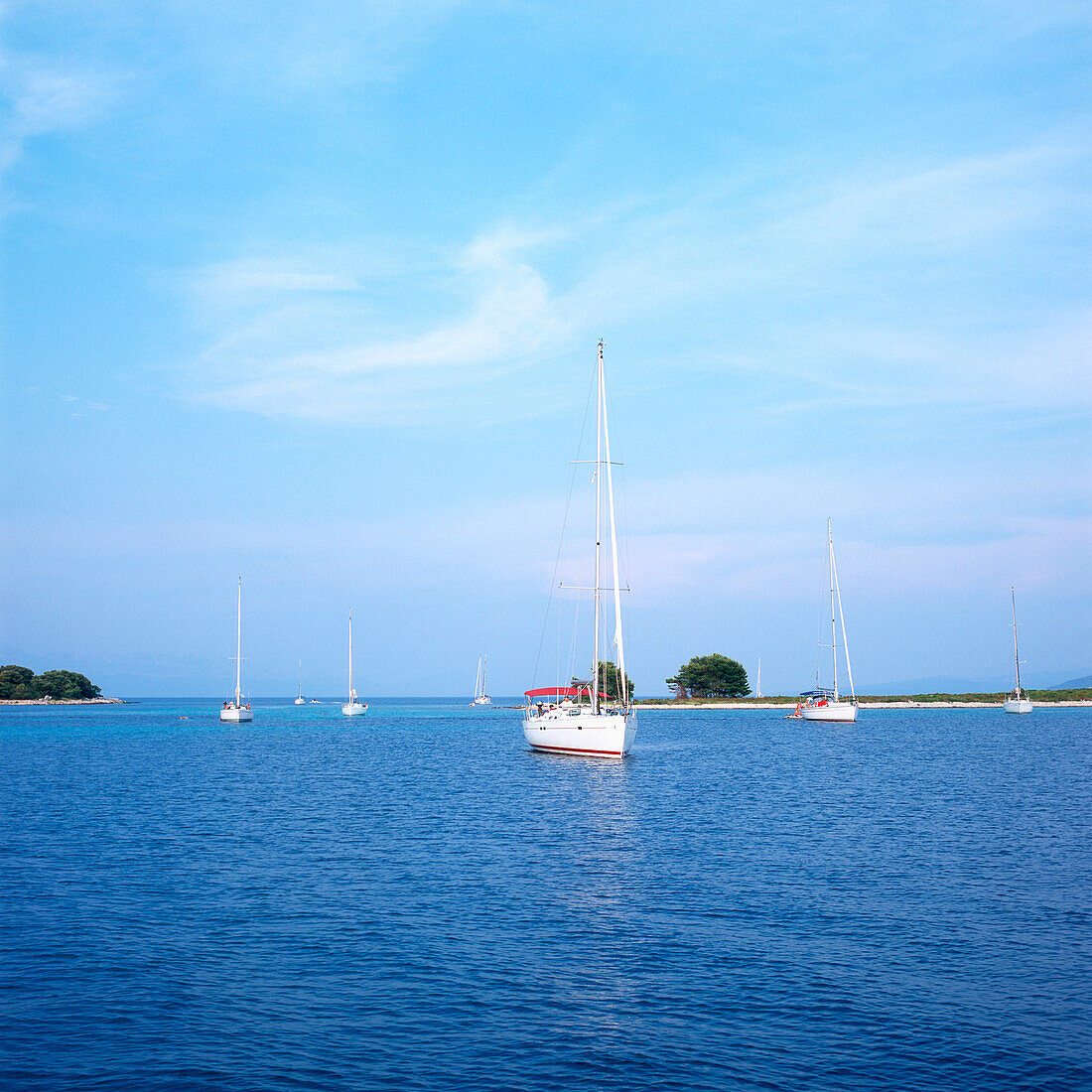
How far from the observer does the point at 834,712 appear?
133125 millimetres

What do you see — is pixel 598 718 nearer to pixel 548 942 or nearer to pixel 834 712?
pixel 548 942

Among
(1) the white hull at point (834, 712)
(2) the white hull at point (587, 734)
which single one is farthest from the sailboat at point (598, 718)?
(1) the white hull at point (834, 712)

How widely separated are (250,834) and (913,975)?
2584 cm

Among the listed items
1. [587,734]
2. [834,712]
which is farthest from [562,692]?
[834,712]

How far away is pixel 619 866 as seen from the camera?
99.6 ft

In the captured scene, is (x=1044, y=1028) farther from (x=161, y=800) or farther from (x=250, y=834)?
(x=161, y=800)

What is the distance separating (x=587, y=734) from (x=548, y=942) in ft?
139

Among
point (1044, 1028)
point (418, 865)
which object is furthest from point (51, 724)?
point (1044, 1028)

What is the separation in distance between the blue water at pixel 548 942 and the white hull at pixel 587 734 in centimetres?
1327

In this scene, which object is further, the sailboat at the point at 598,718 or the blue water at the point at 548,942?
the sailboat at the point at 598,718

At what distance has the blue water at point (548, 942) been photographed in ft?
49.6

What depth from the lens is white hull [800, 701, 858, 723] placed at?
132 m

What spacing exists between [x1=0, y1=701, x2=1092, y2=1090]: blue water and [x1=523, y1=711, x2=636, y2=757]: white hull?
13273 mm

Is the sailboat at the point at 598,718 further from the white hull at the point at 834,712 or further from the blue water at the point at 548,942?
the white hull at the point at 834,712
